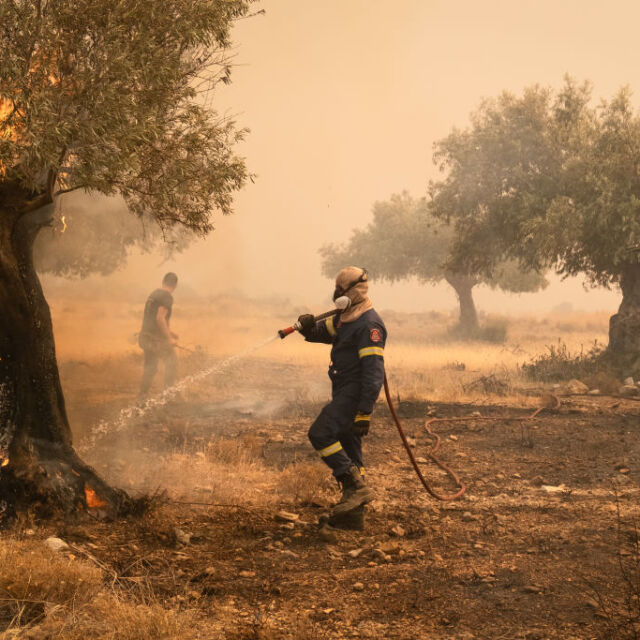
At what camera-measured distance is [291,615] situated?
14.4 feet

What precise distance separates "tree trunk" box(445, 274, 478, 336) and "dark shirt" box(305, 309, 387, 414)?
26.5 meters

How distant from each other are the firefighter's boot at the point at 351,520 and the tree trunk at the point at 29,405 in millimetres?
2141

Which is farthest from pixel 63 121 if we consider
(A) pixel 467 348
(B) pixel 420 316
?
(B) pixel 420 316

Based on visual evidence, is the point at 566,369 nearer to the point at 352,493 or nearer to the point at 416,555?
the point at 352,493

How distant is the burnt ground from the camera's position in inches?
171

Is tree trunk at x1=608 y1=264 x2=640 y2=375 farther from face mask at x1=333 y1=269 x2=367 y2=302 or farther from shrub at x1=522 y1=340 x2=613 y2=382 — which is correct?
face mask at x1=333 y1=269 x2=367 y2=302

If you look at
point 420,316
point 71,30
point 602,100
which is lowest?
point 420,316

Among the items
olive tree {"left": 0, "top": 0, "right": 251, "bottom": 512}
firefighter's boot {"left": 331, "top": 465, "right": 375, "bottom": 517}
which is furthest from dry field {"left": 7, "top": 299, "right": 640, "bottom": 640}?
olive tree {"left": 0, "top": 0, "right": 251, "bottom": 512}

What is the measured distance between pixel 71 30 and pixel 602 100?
16.3 meters

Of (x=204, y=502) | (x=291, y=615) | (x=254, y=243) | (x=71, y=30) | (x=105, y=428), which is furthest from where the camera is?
(x=254, y=243)

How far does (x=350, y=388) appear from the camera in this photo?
6.51 metres

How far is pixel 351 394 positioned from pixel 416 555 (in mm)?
1619

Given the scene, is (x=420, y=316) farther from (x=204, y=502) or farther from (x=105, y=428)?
(x=204, y=502)

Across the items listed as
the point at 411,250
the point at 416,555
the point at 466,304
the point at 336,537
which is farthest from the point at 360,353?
the point at 411,250
